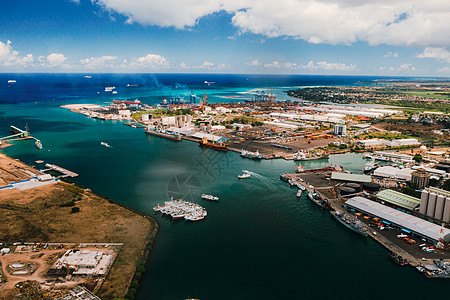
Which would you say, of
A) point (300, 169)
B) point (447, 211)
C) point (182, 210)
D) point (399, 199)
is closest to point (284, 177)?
point (300, 169)

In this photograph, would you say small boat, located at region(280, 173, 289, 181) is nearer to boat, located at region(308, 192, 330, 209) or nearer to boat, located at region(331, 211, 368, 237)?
boat, located at region(308, 192, 330, 209)

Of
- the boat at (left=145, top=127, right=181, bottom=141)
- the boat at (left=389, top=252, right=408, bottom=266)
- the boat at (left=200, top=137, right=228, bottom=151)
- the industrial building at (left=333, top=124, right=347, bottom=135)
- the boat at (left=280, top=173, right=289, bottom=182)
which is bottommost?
the boat at (left=389, top=252, right=408, bottom=266)

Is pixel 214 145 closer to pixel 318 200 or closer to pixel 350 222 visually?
pixel 318 200

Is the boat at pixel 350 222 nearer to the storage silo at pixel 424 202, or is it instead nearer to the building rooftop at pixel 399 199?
the building rooftop at pixel 399 199

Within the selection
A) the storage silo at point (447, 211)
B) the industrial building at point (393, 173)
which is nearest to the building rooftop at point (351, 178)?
the industrial building at point (393, 173)

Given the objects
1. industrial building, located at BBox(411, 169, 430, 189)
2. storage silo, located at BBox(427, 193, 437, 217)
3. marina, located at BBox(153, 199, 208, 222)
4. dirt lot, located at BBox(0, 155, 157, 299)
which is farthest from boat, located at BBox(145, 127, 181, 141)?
storage silo, located at BBox(427, 193, 437, 217)

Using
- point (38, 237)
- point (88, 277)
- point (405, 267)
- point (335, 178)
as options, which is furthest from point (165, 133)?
point (405, 267)

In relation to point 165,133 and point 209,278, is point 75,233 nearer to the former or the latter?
point 209,278
